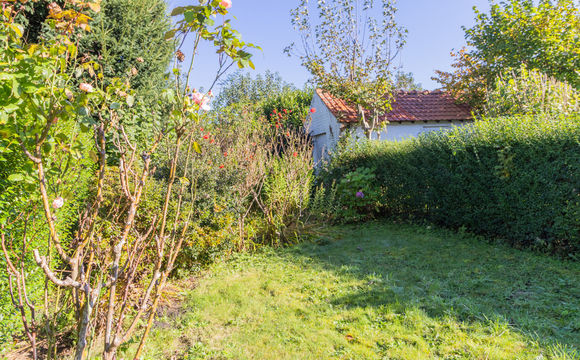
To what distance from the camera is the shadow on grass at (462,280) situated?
11.7 feet

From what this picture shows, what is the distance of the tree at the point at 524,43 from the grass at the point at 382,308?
11088 millimetres

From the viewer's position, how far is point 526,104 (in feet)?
27.0

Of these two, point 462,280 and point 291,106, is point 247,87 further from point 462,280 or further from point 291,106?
point 462,280

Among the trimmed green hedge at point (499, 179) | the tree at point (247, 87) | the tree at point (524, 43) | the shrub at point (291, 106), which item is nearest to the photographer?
the trimmed green hedge at point (499, 179)

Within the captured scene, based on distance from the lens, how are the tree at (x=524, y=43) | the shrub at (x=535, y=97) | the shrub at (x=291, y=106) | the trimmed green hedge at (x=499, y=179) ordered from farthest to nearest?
the shrub at (x=291, y=106), the tree at (x=524, y=43), the shrub at (x=535, y=97), the trimmed green hedge at (x=499, y=179)

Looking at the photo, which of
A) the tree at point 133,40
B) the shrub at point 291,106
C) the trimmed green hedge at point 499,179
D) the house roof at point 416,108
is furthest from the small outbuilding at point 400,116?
the tree at point 133,40

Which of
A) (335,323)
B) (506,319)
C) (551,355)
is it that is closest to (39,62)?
(335,323)

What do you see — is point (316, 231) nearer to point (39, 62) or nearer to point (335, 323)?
point (335, 323)

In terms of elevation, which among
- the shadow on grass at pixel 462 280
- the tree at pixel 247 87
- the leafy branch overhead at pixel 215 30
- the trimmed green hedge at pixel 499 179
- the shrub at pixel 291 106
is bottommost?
the shadow on grass at pixel 462 280

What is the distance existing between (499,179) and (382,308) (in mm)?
3887

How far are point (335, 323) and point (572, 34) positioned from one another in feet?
51.8

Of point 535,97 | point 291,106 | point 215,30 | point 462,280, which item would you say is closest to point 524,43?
point 535,97

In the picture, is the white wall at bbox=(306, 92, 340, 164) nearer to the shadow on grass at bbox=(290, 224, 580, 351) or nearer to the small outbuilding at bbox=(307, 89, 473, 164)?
the small outbuilding at bbox=(307, 89, 473, 164)

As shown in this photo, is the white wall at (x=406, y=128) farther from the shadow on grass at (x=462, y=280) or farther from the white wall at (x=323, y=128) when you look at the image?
the shadow on grass at (x=462, y=280)
